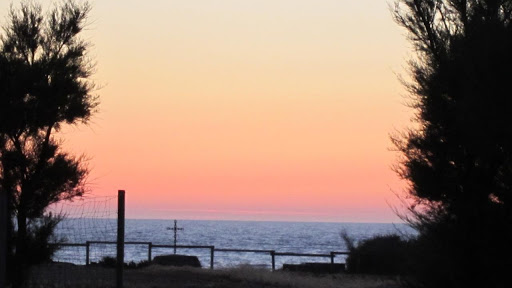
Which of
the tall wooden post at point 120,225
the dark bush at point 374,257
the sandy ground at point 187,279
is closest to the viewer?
the tall wooden post at point 120,225

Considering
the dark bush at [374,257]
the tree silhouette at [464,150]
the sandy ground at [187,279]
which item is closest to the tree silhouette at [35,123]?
the sandy ground at [187,279]

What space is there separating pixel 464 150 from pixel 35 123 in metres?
8.91

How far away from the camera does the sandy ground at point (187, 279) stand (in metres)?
19.1

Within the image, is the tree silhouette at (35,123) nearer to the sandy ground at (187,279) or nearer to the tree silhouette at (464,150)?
the sandy ground at (187,279)

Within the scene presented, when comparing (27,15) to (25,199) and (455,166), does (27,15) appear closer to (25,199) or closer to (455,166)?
(25,199)

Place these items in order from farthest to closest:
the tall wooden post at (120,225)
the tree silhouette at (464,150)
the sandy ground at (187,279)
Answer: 1. the sandy ground at (187,279)
2. the tall wooden post at (120,225)
3. the tree silhouette at (464,150)

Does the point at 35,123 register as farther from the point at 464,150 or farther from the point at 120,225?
the point at 464,150

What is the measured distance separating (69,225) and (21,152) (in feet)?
6.19

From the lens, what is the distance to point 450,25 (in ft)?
49.7

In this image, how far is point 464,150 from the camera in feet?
46.2

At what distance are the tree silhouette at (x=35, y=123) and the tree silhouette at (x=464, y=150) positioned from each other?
7.44 metres

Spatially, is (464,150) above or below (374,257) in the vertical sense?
above

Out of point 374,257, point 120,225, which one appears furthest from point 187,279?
point 374,257

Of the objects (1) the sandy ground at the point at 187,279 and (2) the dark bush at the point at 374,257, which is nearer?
(1) the sandy ground at the point at 187,279
